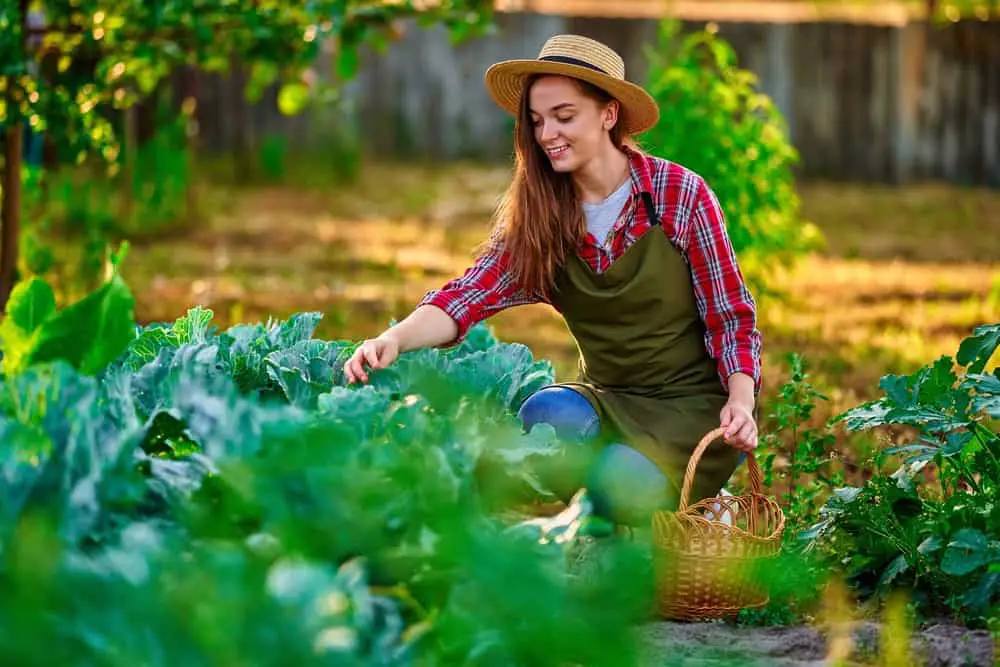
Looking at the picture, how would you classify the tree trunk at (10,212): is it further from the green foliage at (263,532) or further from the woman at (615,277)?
the green foliage at (263,532)

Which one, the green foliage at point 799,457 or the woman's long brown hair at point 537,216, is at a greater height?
the woman's long brown hair at point 537,216

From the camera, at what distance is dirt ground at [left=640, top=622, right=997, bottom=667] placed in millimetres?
2793

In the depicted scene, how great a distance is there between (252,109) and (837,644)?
1201 centimetres

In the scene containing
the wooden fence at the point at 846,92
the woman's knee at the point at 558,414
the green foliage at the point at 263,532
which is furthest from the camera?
Answer: the wooden fence at the point at 846,92

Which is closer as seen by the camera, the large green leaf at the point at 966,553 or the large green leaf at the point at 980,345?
the large green leaf at the point at 966,553

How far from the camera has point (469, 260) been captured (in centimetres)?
876

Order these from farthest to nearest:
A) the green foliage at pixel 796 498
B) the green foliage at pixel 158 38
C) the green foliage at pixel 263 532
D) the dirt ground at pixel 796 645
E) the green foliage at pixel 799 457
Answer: the green foliage at pixel 158 38, the green foliage at pixel 799 457, the green foliage at pixel 796 498, the dirt ground at pixel 796 645, the green foliage at pixel 263 532

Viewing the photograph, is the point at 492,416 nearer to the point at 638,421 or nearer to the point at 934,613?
the point at 638,421

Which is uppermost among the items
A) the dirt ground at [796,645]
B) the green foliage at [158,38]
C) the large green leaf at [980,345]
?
the green foliage at [158,38]

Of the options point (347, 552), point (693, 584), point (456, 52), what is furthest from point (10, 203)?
point (456, 52)

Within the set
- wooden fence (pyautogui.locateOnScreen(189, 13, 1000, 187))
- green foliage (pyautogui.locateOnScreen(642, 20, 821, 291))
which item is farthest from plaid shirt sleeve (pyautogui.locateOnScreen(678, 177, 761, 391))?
wooden fence (pyautogui.locateOnScreen(189, 13, 1000, 187))

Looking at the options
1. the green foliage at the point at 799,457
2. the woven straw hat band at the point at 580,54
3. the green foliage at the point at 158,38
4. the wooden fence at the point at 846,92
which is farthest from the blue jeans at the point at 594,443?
the wooden fence at the point at 846,92

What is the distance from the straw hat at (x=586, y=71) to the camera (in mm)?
3324

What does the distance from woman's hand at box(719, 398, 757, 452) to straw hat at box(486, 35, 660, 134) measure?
2.35 ft
